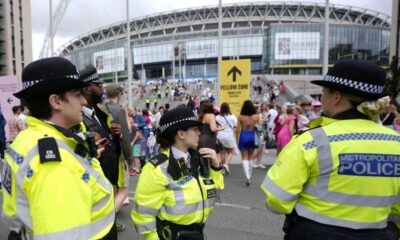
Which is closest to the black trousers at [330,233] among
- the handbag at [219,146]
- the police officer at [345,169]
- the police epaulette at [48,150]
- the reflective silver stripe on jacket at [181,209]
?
the police officer at [345,169]

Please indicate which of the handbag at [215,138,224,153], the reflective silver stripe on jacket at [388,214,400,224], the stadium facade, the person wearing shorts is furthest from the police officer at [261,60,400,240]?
the stadium facade

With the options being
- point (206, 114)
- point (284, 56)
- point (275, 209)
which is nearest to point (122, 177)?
point (275, 209)

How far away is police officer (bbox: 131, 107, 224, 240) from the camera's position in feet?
7.85

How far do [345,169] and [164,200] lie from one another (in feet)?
3.87

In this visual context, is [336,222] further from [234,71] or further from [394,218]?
[234,71]

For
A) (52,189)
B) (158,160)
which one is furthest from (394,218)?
(52,189)

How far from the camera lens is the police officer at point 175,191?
2.39 metres

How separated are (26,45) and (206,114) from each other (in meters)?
83.5

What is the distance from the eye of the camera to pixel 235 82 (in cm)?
1180

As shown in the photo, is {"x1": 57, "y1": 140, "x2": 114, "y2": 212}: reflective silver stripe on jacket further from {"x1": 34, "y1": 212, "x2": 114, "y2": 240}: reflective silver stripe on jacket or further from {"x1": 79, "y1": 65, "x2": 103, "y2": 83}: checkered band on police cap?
{"x1": 79, "y1": 65, "x2": 103, "y2": 83}: checkered band on police cap

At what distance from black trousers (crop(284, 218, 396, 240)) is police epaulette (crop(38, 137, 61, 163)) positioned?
1.34 meters

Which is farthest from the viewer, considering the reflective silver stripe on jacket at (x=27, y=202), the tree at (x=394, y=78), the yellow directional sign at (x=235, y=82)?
the tree at (x=394, y=78)

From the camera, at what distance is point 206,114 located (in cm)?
818

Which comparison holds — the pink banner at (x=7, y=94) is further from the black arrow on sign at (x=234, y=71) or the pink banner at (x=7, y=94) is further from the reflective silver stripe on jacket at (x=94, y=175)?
the reflective silver stripe on jacket at (x=94, y=175)
